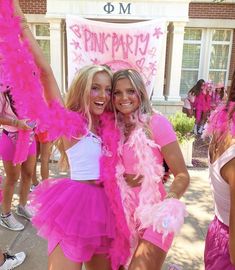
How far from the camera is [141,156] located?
6.37 ft

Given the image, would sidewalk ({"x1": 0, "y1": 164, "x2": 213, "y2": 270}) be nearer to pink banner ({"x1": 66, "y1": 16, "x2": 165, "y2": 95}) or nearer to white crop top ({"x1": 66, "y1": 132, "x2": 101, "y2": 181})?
white crop top ({"x1": 66, "y1": 132, "x2": 101, "y2": 181})

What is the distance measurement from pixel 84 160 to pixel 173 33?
6654 millimetres

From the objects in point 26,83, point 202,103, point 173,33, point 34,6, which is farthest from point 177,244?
point 34,6

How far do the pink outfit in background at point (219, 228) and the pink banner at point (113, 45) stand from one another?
3.35 metres

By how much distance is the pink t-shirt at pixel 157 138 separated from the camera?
190 centimetres

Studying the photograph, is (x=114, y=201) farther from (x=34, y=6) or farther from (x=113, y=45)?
(x=34, y=6)

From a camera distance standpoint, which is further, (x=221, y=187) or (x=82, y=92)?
(x=82, y=92)

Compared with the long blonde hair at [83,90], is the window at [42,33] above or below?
above

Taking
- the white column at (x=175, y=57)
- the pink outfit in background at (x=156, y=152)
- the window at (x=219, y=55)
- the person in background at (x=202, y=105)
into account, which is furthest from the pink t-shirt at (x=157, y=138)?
the window at (x=219, y=55)

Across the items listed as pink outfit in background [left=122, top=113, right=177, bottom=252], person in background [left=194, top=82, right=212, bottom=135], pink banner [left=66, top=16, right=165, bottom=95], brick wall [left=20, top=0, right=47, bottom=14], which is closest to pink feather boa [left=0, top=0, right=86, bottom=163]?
pink outfit in background [left=122, top=113, right=177, bottom=252]

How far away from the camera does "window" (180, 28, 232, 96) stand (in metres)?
10.9

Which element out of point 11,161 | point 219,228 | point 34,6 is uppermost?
point 34,6

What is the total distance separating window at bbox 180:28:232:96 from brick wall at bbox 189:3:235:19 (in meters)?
0.52

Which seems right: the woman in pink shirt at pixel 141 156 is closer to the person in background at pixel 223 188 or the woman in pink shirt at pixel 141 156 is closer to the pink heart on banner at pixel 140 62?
the person in background at pixel 223 188
